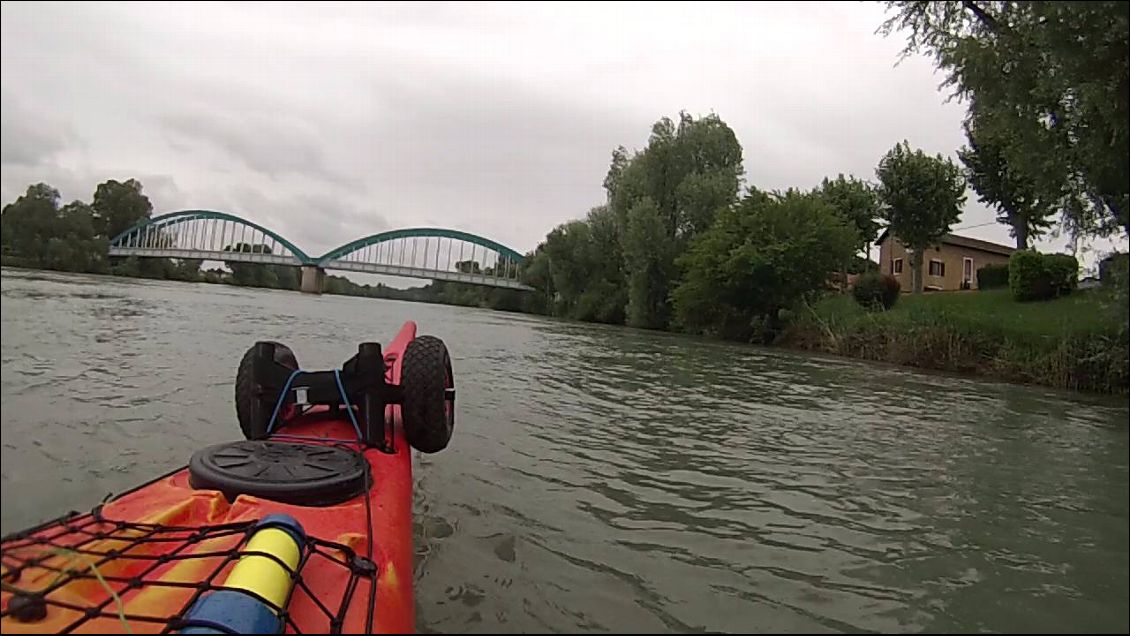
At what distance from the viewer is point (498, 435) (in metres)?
6.48

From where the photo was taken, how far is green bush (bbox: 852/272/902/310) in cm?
2741

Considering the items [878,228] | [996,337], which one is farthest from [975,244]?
[996,337]

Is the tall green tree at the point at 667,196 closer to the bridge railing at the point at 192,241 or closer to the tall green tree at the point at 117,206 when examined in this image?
the bridge railing at the point at 192,241

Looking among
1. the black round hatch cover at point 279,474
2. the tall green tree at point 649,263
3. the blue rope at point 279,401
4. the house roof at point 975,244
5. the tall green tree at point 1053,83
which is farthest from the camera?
the house roof at point 975,244

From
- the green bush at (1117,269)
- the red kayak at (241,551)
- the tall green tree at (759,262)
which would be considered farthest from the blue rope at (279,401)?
the tall green tree at (759,262)

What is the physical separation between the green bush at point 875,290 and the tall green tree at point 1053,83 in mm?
15951

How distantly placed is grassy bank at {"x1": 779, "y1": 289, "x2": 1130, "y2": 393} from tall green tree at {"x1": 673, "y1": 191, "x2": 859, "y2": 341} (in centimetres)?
166

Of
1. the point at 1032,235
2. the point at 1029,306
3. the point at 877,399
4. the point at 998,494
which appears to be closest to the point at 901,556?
the point at 998,494

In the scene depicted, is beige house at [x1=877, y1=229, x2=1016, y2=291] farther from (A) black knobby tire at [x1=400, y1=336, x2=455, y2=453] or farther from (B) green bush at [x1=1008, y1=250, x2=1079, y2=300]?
(A) black knobby tire at [x1=400, y1=336, x2=455, y2=453]

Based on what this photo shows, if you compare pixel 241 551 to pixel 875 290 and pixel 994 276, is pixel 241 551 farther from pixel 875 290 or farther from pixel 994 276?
pixel 994 276

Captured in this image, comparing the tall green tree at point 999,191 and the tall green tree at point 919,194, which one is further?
the tall green tree at point 919,194

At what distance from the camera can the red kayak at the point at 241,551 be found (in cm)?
173

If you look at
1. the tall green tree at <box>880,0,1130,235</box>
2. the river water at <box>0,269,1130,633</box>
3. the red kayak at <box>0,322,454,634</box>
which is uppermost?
the tall green tree at <box>880,0,1130,235</box>

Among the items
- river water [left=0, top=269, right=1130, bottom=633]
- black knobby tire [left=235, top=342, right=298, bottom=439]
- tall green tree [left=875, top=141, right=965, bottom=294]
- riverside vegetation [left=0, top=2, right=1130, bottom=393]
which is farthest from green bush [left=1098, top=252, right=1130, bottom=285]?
tall green tree [left=875, top=141, right=965, bottom=294]
